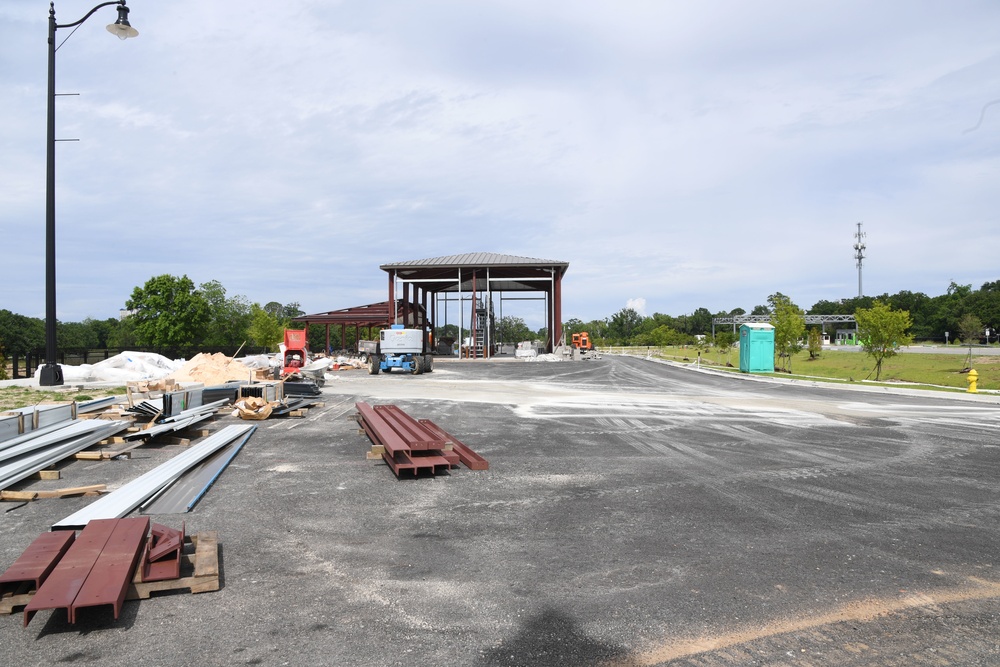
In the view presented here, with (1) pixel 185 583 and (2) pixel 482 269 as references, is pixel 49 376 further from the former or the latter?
(2) pixel 482 269

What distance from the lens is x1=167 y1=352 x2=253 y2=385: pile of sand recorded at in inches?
868

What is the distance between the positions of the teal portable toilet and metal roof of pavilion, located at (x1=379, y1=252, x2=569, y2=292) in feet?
67.8

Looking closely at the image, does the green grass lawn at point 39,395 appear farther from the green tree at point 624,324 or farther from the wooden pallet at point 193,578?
the green tree at point 624,324

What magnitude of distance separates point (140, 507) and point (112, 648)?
3.23m

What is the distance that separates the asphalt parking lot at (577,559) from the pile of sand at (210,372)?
12.3m

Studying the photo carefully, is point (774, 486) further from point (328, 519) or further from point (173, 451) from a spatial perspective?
point (173, 451)

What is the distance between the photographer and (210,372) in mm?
22531

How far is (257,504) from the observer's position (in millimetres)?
7191

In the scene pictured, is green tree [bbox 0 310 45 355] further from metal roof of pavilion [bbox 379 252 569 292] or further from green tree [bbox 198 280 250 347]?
metal roof of pavilion [bbox 379 252 569 292]

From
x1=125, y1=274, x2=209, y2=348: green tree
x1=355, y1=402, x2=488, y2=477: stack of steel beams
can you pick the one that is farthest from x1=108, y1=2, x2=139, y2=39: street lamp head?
x1=125, y1=274, x2=209, y2=348: green tree

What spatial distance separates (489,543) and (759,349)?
33.0 meters

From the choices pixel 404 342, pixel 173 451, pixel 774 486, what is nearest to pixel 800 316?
pixel 404 342

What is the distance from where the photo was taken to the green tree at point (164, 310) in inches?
2383

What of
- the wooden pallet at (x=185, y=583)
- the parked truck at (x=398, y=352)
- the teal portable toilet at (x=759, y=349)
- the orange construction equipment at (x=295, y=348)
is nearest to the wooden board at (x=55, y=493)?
the wooden pallet at (x=185, y=583)
